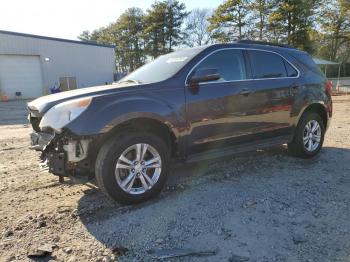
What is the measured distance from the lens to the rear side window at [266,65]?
18.0 feet

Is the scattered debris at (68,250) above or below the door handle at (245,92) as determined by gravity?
below

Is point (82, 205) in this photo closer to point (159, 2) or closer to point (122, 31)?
point (159, 2)

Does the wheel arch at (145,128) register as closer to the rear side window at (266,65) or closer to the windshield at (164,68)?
the windshield at (164,68)

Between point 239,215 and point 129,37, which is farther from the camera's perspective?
point 129,37

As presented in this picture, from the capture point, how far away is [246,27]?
42.3 m

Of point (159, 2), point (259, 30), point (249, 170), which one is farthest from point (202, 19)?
point (249, 170)

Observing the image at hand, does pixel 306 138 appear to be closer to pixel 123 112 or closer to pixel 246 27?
pixel 123 112

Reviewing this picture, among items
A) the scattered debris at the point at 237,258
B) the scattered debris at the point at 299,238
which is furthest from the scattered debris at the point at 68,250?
the scattered debris at the point at 299,238

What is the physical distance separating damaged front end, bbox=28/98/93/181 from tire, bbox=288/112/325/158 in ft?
11.8

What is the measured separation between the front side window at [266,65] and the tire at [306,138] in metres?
0.88

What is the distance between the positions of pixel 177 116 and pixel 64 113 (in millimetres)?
1343

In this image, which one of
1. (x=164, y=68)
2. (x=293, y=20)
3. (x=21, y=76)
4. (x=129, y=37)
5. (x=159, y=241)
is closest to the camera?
(x=159, y=241)

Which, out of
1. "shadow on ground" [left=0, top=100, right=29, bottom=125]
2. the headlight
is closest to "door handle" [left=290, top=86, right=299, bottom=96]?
the headlight

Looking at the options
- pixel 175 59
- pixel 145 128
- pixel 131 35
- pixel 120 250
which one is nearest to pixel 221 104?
pixel 175 59
